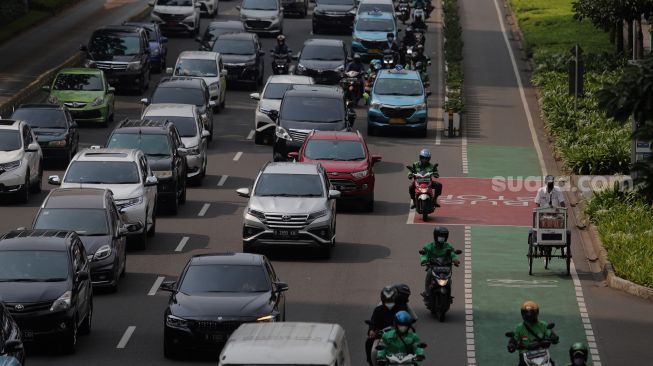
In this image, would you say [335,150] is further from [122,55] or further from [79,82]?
[122,55]

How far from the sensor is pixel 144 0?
84.3m

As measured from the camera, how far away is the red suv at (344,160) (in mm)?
37969

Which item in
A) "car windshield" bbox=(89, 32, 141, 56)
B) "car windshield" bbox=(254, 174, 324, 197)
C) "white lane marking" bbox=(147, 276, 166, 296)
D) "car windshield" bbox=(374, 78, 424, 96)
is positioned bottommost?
"car windshield" bbox=(374, 78, 424, 96)

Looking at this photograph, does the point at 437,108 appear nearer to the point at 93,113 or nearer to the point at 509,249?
the point at 93,113

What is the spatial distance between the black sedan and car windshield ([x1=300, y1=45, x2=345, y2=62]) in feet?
105

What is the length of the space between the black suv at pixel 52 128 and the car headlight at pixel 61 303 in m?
18.4

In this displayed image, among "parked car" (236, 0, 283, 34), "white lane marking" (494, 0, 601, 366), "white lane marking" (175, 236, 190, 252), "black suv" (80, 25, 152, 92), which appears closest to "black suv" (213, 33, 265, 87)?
"black suv" (80, 25, 152, 92)

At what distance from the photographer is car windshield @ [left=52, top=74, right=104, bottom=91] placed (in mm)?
49062

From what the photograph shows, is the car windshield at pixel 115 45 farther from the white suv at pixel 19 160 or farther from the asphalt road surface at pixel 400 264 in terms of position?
the white suv at pixel 19 160

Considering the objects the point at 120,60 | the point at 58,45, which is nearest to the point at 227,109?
the point at 120,60

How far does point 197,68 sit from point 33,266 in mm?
28782

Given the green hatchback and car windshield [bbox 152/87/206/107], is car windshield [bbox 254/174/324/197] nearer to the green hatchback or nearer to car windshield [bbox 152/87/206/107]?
car windshield [bbox 152/87/206/107]

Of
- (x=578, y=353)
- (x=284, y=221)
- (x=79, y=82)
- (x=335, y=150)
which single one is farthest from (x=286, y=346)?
(x=79, y=82)

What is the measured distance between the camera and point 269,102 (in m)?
48.7
